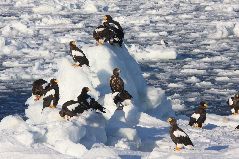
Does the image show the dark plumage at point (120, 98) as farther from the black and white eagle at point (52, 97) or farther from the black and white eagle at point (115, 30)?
the black and white eagle at point (115, 30)

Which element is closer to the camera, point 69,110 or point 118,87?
point 69,110

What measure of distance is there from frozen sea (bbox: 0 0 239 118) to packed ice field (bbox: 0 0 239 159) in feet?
0.22

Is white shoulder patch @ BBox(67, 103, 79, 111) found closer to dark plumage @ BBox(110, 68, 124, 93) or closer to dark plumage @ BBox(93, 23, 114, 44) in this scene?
dark plumage @ BBox(110, 68, 124, 93)

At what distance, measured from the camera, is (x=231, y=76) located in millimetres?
32562

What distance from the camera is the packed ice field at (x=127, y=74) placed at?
1404cm

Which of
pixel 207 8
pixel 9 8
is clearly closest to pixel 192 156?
pixel 207 8

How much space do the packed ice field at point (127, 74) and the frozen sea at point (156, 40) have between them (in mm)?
68

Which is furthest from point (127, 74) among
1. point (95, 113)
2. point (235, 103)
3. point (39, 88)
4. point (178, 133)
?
point (178, 133)

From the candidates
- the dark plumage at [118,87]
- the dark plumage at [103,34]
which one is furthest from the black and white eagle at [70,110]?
the dark plumage at [103,34]

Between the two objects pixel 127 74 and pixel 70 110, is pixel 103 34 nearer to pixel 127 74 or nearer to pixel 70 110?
pixel 127 74

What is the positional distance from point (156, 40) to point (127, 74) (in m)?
22.6

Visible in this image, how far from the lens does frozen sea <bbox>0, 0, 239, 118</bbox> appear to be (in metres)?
30.0

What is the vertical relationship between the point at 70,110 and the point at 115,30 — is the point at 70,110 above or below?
below

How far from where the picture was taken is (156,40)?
44.3 m
